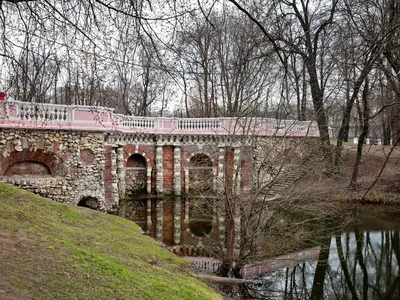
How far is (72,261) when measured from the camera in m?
5.48

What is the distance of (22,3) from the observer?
4930mm

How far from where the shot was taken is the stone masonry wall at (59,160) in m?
13.5

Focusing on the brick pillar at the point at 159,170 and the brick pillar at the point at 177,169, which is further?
the brick pillar at the point at 177,169

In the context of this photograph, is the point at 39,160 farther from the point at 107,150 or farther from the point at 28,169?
the point at 107,150

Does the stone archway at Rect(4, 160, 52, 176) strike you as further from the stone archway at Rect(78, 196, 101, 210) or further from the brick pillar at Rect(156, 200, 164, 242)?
the brick pillar at Rect(156, 200, 164, 242)

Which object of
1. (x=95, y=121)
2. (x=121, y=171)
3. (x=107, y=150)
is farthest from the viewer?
(x=121, y=171)

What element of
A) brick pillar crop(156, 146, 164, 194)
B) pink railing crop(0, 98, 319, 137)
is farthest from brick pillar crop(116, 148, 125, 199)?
brick pillar crop(156, 146, 164, 194)

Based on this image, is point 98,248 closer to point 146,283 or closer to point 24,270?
point 146,283

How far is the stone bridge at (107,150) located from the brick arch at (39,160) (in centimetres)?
3

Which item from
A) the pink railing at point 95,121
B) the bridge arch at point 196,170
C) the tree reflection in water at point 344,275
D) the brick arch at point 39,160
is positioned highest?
the pink railing at point 95,121

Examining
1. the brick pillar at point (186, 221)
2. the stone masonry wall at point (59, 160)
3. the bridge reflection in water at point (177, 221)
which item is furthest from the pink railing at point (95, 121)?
the brick pillar at point (186, 221)

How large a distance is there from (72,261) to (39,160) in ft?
32.8

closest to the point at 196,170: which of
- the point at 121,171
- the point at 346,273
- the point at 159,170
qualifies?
the point at 159,170

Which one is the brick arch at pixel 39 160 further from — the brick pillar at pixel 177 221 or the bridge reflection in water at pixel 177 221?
the brick pillar at pixel 177 221
